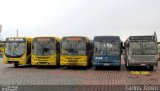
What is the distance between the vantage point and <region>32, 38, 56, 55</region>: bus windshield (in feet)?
94.9

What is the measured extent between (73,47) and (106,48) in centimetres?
266

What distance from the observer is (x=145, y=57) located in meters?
27.0

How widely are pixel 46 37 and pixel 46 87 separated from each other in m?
14.6

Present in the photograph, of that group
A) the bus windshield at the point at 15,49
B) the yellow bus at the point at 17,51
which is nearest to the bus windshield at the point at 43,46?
the yellow bus at the point at 17,51

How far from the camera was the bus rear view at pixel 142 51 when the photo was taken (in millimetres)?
26875

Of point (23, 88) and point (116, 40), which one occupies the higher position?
point (116, 40)

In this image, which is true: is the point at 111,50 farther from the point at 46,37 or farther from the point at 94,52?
the point at 46,37

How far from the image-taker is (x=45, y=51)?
29.0 m

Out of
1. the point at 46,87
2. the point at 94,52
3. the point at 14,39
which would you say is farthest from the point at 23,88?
the point at 14,39

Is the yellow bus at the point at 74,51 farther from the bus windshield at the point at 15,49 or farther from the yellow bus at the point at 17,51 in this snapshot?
the bus windshield at the point at 15,49

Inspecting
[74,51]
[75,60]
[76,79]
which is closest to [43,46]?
[74,51]

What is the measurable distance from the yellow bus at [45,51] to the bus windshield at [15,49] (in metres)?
1.10

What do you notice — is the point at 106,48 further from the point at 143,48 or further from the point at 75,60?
the point at 143,48

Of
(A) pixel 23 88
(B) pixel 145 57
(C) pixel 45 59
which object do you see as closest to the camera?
(A) pixel 23 88
